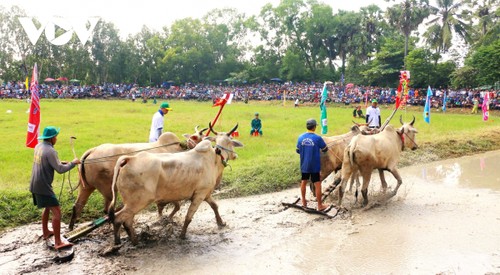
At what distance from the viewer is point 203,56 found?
54031 millimetres

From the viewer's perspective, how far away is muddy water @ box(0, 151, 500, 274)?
543cm

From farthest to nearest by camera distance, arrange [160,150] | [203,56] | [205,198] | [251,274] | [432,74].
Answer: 1. [203,56]
2. [432,74]
3. [160,150]
4. [205,198]
5. [251,274]

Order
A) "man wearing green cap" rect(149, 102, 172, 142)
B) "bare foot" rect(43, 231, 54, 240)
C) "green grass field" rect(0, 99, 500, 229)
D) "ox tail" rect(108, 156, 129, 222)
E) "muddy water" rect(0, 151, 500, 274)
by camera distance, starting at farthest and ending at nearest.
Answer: "man wearing green cap" rect(149, 102, 172, 142)
"green grass field" rect(0, 99, 500, 229)
"bare foot" rect(43, 231, 54, 240)
"ox tail" rect(108, 156, 129, 222)
"muddy water" rect(0, 151, 500, 274)

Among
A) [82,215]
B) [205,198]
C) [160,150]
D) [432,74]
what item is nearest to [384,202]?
[205,198]

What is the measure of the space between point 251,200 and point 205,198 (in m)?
2.15

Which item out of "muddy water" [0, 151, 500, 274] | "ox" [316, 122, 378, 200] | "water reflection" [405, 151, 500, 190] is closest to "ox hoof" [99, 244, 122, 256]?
"muddy water" [0, 151, 500, 274]

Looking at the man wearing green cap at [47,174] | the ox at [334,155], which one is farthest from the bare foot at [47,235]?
the ox at [334,155]

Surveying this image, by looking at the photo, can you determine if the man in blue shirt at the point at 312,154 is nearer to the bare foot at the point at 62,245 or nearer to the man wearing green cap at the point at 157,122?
the man wearing green cap at the point at 157,122

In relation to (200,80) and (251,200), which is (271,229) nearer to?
(251,200)

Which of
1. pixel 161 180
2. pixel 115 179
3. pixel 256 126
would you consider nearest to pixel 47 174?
pixel 115 179

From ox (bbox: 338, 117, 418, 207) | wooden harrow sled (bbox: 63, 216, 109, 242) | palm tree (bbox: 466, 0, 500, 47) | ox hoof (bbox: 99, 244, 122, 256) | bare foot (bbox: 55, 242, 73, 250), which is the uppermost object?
palm tree (bbox: 466, 0, 500, 47)

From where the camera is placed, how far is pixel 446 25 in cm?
3606

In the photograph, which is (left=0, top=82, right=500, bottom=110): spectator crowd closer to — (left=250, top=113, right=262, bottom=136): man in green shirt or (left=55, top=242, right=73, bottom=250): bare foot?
(left=250, top=113, right=262, bottom=136): man in green shirt

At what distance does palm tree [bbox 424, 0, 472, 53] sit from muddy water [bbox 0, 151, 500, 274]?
1248 inches
